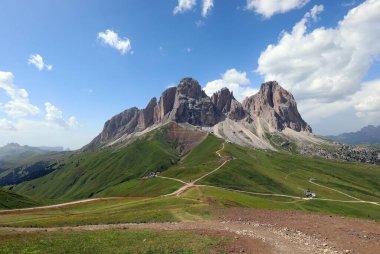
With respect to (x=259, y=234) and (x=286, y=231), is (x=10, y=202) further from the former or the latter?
(x=286, y=231)

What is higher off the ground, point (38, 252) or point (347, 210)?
point (38, 252)

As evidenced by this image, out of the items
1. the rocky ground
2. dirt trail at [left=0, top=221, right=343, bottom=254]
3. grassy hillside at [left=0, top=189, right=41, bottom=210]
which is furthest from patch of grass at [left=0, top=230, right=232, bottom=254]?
grassy hillside at [left=0, top=189, right=41, bottom=210]

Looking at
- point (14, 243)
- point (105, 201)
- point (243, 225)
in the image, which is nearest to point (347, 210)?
point (105, 201)

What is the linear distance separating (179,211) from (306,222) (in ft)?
77.1

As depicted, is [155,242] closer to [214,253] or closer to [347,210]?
[214,253]

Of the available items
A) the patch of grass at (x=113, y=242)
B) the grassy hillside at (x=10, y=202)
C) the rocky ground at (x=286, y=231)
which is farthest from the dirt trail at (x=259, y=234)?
the grassy hillside at (x=10, y=202)

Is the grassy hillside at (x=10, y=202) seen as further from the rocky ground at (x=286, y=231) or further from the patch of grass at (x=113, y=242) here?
the rocky ground at (x=286, y=231)

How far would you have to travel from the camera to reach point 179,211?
58.3m

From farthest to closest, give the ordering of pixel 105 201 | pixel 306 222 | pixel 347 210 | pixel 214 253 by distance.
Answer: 1. pixel 347 210
2. pixel 105 201
3. pixel 306 222
4. pixel 214 253

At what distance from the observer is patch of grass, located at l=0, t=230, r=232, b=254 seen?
32.6m

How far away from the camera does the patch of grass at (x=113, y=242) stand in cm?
3259

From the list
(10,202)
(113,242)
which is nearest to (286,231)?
(113,242)

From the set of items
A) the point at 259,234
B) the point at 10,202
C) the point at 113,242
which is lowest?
the point at 10,202

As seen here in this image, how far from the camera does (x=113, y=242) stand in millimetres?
36406
